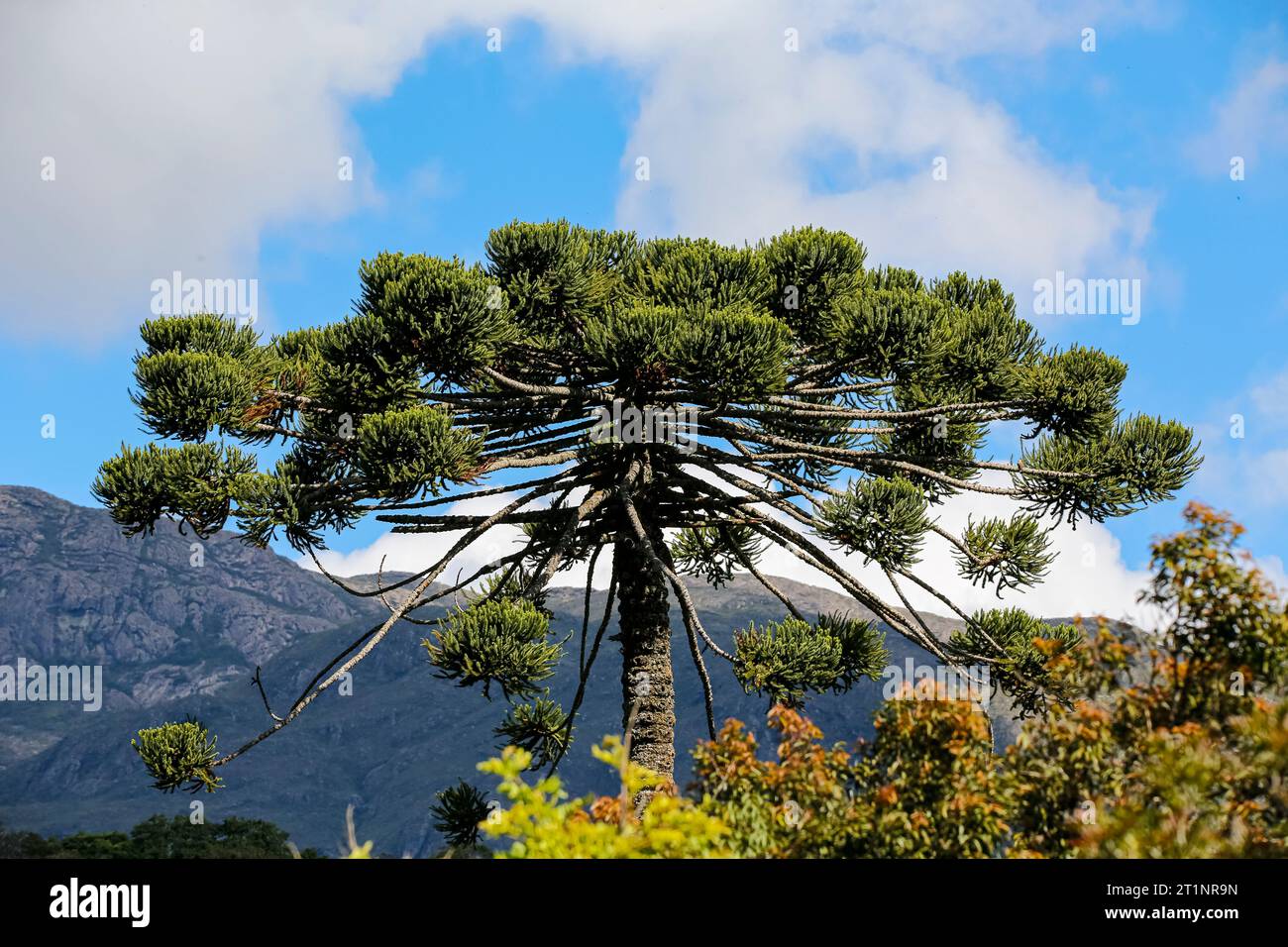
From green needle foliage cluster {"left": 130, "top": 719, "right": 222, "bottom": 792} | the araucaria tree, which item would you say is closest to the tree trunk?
the araucaria tree

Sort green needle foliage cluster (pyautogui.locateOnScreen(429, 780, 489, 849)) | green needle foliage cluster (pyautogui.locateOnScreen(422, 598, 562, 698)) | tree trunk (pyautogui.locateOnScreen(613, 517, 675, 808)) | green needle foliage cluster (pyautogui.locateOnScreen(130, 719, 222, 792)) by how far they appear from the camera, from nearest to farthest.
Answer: green needle foliage cluster (pyautogui.locateOnScreen(422, 598, 562, 698))
green needle foliage cluster (pyautogui.locateOnScreen(130, 719, 222, 792))
tree trunk (pyautogui.locateOnScreen(613, 517, 675, 808))
green needle foliage cluster (pyautogui.locateOnScreen(429, 780, 489, 849))

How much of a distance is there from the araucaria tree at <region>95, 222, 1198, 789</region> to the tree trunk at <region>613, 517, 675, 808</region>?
32mm

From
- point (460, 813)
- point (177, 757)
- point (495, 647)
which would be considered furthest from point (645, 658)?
point (177, 757)

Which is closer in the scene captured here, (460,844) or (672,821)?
(672,821)

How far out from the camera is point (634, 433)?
12.6 m

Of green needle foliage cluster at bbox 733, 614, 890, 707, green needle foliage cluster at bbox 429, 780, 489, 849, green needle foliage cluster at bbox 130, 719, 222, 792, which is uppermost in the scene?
green needle foliage cluster at bbox 733, 614, 890, 707

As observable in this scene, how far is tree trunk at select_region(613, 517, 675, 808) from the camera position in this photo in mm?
13578

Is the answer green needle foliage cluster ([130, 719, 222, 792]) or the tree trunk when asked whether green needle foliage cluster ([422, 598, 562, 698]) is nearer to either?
the tree trunk

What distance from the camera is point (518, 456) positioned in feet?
44.3

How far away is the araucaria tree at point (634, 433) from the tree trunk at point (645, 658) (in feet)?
0.10
